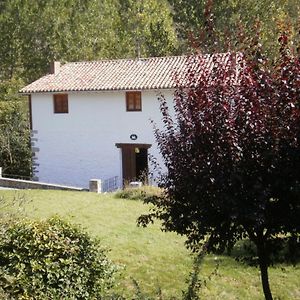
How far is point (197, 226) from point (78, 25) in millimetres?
30326

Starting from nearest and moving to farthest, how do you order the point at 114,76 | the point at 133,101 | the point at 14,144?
the point at 133,101 → the point at 114,76 → the point at 14,144

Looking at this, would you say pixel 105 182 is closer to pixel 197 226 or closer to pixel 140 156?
pixel 140 156

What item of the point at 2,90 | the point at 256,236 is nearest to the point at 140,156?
the point at 2,90

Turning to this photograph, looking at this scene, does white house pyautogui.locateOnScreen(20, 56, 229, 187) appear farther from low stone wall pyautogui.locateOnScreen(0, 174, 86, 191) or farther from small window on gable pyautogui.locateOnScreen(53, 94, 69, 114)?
low stone wall pyautogui.locateOnScreen(0, 174, 86, 191)

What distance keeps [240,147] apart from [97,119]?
751 inches

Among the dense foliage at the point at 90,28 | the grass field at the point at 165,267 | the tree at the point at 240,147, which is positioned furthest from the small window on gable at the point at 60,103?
the tree at the point at 240,147

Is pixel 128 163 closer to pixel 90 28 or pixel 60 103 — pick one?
pixel 60 103

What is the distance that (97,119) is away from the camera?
81.4 ft

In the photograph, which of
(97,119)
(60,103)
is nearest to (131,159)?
(97,119)

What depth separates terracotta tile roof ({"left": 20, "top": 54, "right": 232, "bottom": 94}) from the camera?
2344 centimetres

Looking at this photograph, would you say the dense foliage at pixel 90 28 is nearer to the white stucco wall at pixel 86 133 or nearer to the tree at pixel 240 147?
the white stucco wall at pixel 86 133

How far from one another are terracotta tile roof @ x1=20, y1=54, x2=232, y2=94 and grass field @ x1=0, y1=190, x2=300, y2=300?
9.72 metres

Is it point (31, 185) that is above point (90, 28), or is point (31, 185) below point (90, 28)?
below

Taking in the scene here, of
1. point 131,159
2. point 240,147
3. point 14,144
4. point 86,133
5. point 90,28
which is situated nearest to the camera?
point 240,147
